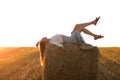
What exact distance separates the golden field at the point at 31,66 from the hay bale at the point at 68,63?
35.3ft

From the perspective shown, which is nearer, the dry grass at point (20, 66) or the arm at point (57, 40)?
the arm at point (57, 40)

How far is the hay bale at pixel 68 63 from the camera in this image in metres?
11.6

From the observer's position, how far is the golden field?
80.3 ft

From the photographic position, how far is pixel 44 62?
38.7 ft

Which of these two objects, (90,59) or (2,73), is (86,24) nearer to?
(90,59)

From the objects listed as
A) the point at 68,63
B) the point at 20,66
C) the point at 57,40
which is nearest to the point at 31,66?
the point at 20,66

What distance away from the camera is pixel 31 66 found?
26.8 meters

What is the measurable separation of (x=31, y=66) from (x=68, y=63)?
1540cm

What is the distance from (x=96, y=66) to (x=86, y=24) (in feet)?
4.31

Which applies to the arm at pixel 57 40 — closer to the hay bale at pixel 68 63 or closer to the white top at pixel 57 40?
the white top at pixel 57 40

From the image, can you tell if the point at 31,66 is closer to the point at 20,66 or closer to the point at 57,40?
the point at 20,66

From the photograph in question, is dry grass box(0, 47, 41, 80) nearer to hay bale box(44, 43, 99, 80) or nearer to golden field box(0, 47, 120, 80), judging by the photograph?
golden field box(0, 47, 120, 80)

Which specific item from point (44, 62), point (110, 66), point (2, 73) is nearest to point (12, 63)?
point (2, 73)

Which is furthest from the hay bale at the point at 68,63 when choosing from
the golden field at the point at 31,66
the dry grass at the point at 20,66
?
the dry grass at the point at 20,66
